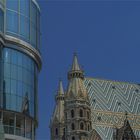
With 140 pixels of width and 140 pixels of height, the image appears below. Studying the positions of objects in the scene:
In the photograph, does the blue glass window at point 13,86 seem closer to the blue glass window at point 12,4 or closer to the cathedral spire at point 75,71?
the blue glass window at point 12,4

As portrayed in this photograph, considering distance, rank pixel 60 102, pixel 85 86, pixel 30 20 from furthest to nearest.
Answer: pixel 60 102 → pixel 85 86 → pixel 30 20

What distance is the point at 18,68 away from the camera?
46.1 metres

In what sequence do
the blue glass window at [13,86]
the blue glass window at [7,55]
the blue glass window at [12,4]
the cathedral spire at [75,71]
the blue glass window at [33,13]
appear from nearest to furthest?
the blue glass window at [13,86] < the blue glass window at [7,55] < the blue glass window at [12,4] < the blue glass window at [33,13] < the cathedral spire at [75,71]

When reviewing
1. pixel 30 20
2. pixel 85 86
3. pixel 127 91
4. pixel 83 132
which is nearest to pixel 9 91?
pixel 30 20

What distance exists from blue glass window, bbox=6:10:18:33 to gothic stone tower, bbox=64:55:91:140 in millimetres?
42391

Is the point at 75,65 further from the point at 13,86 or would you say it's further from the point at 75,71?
the point at 13,86

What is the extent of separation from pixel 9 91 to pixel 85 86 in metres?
50.1

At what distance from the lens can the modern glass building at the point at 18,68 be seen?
147 feet

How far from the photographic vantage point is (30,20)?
48.3 m

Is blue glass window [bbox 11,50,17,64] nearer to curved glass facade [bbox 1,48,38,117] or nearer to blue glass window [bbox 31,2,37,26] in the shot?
curved glass facade [bbox 1,48,38,117]

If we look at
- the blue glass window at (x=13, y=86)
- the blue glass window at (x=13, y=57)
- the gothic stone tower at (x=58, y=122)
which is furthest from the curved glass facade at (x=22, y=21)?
the gothic stone tower at (x=58, y=122)

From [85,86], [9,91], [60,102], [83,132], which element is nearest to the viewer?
[9,91]

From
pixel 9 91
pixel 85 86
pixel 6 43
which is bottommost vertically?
pixel 9 91

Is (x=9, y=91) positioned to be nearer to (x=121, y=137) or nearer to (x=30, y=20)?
(x=30, y=20)
